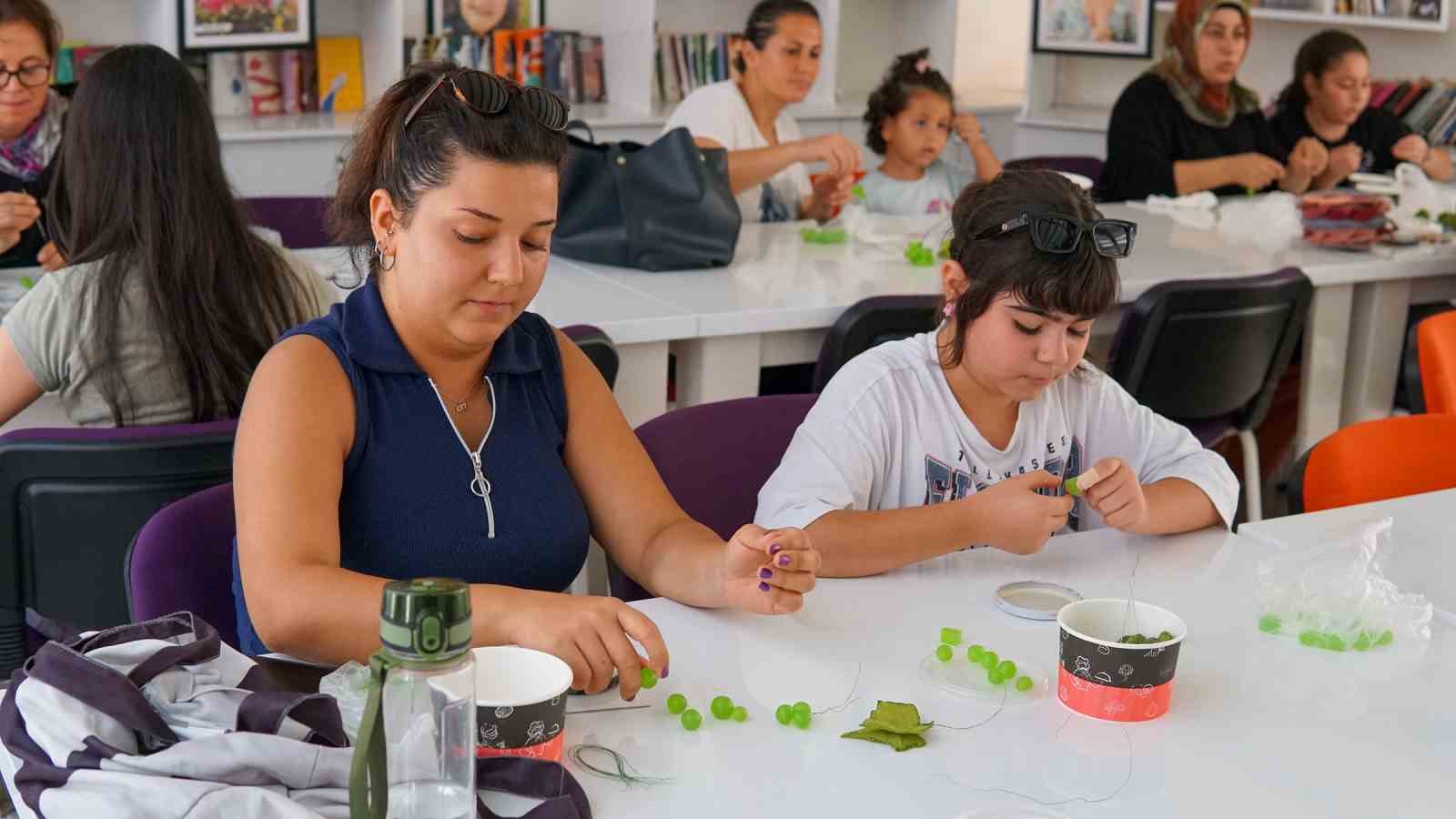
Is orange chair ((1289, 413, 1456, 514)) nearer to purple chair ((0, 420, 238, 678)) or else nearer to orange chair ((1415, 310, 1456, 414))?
orange chair ((1415, 310, 1456, 414))

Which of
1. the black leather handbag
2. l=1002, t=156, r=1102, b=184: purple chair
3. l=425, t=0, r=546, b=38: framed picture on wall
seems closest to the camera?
the black leather handbag

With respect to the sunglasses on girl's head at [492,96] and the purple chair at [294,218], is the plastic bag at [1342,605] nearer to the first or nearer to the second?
the sunglasses on girl's head at [492,96]

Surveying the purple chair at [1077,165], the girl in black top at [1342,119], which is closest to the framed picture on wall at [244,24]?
the purple chair at [1077,165]

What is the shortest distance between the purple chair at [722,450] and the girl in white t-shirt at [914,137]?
89.5 inches

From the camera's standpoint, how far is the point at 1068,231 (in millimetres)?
1837

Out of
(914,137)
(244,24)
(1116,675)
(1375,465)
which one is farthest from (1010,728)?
(244,24)

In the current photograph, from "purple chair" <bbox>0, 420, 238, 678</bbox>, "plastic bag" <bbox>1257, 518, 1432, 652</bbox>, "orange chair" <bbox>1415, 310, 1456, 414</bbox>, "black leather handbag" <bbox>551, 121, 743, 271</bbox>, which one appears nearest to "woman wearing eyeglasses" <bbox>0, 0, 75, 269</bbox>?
"black leather handbag" <bbox>551, 121, 743, 271</bbox>

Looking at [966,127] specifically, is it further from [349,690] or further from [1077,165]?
[349,690]

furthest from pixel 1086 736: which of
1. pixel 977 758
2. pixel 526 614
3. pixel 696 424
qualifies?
pixel 696 424

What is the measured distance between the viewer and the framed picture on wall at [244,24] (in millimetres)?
4520

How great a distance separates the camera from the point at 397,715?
3.25ft

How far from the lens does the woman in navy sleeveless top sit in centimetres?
139

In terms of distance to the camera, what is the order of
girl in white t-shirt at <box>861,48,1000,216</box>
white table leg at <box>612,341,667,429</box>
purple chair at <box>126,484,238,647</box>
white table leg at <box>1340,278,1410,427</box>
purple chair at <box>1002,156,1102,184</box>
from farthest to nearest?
purple chair at <box>1002,156,1102,184</box> → girl in white t-shirt at <box>861,48,1000,216</box> → white table leg at <box>1340,278,1410,427</box> → white table leg at <box>612,341,667,429</box> → purple chair at <box>126,484,238,647</box>

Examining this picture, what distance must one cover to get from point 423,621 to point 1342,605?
98cm
